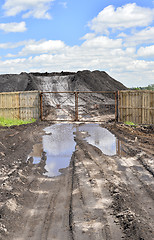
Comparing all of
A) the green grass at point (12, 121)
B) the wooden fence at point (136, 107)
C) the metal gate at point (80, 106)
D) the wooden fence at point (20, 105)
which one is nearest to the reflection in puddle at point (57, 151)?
the wooden fence at point (136, 107)

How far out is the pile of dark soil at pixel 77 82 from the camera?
5028 cm

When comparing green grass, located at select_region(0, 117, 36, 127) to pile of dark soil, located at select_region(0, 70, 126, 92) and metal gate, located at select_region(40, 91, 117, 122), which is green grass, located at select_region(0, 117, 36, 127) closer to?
metal gate, located at select_region(40, 91, 117, 122)

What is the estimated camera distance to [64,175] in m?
8.62

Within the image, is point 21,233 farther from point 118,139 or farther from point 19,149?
point 118,139

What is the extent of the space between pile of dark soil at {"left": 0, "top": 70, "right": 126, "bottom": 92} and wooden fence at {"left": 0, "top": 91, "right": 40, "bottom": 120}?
23297 mm

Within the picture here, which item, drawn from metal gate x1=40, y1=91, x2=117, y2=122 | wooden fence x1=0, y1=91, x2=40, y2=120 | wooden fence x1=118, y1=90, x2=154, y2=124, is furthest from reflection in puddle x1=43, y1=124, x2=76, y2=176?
metal gate x1=40, y1=91, x2=117, y2=122

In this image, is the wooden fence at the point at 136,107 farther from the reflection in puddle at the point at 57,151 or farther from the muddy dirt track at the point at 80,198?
the muddy dirt track at the point at 80,198

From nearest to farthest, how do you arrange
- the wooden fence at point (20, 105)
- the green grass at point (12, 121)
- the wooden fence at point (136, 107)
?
the wooden fence at point (136, 107), the green grass at point (12, 121), the wooden fence at point (20, 105)

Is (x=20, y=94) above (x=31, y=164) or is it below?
above

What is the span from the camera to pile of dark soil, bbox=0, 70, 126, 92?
50281 millimetres

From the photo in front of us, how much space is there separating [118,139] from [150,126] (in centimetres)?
669

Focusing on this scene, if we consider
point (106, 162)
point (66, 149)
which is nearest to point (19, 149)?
point (66, 149)

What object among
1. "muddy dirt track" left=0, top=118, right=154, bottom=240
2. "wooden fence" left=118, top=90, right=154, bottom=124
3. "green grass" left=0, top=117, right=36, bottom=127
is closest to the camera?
"muddy dirt track" left=0, top=118, right=154, bottom=240

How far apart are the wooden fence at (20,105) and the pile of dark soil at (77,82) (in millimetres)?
23297
